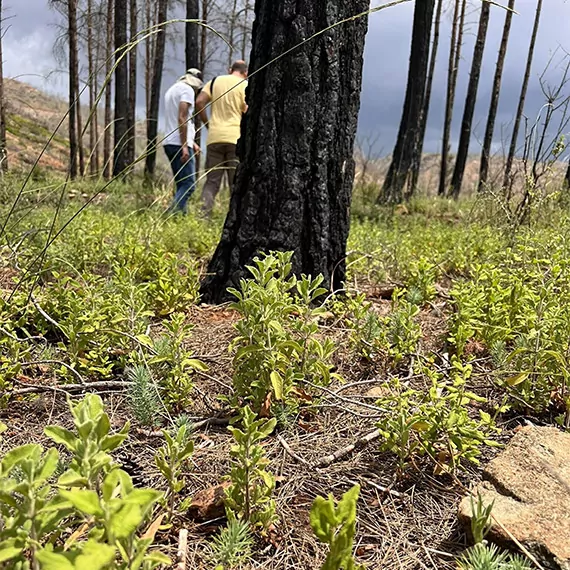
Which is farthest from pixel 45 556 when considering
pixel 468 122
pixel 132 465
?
pixel 468 122

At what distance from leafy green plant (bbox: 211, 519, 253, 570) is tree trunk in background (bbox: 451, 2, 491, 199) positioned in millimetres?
13387

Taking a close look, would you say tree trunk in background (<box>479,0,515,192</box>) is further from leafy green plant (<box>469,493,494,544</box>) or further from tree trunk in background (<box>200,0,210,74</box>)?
leafy green plant (<box>469,493,494,544</box>)

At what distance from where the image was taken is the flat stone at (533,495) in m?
1.10

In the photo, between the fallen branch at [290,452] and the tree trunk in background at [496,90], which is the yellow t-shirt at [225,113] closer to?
the fallen branch at [290,452]

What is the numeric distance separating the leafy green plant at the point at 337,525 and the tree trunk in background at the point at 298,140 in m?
1.78

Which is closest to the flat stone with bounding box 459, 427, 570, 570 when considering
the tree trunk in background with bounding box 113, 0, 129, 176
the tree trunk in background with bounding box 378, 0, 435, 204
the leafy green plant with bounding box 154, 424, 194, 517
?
the leafy green plant with bounding box 154, 424, 194, 517

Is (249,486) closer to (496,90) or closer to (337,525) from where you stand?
(337,525)

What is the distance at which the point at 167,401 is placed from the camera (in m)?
1.71

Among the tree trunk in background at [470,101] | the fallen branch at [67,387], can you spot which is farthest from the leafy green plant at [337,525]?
the tree trunk in background at [470,101]

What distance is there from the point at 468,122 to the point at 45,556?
53.6 feet

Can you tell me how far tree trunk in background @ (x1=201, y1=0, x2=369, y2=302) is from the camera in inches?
96.7

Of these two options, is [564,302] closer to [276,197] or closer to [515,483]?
[515,483]

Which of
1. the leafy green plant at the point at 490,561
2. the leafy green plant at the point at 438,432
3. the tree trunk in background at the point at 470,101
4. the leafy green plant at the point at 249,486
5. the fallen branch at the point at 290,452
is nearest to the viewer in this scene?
the leafy green plant at the point at 490,561

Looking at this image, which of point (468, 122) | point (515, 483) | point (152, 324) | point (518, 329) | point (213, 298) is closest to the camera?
point (515, 483)
